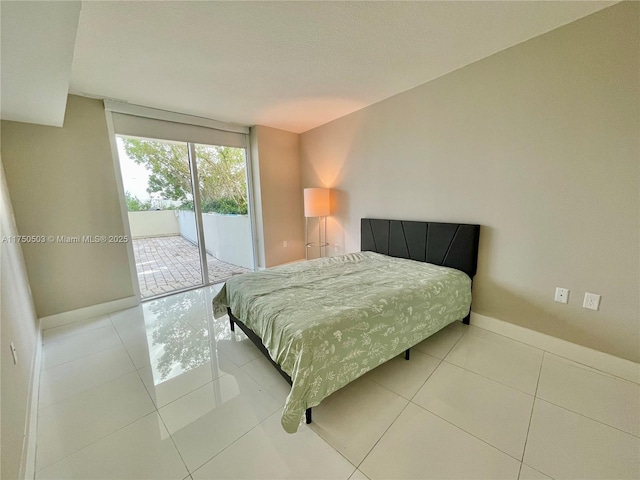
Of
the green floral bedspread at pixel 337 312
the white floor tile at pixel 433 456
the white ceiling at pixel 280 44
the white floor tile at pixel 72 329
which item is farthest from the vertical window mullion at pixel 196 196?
the white floor tile at pixel 433 456

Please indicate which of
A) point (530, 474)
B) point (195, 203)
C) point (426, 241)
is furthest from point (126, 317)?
point (530, 474)

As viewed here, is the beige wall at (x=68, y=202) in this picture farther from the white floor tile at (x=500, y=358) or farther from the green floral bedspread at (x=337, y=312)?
the white floor tile at (x=500, y=358)

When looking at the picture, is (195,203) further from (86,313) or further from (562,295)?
(562,295)

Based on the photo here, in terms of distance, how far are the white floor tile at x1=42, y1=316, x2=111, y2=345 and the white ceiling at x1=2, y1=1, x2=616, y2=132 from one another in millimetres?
2057

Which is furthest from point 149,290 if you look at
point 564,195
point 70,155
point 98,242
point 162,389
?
point 564,195

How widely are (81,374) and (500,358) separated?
3.24 metres

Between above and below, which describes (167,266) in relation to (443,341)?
above

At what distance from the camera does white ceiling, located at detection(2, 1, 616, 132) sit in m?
1.54

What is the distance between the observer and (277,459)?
1216 mm

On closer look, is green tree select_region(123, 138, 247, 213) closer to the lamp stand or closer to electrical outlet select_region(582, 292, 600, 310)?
the lamp stand

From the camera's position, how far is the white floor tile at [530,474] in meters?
1.11

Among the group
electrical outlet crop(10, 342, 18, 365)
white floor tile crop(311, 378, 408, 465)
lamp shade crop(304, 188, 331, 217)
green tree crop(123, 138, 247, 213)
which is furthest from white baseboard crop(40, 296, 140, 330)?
white floor tile crop(311, 378, 408, 465)

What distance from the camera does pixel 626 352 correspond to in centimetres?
169

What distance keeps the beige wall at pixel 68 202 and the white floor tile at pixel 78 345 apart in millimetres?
524
